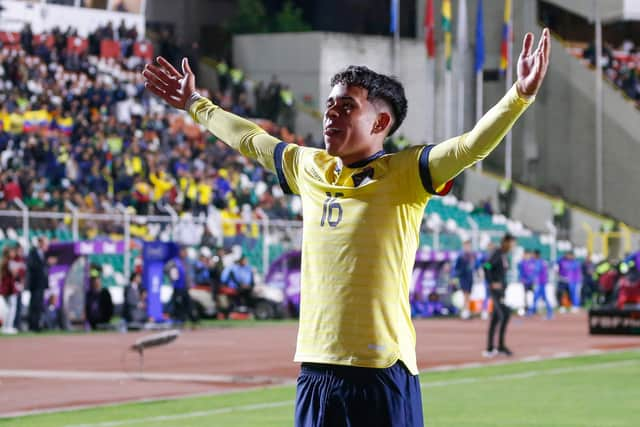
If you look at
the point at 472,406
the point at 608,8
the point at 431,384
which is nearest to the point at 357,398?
the point at 472,406

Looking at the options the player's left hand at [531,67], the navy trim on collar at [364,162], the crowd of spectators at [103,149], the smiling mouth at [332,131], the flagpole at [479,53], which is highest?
the flagpole at [479,53]

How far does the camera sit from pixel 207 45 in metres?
60.2

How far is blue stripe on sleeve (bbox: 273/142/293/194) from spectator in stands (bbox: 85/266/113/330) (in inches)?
919

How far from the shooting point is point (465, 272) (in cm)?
3794

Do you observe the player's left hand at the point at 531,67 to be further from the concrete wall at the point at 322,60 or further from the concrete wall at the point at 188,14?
the concrete wall at the point at 188,14

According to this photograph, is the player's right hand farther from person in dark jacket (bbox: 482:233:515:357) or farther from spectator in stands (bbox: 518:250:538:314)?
spectator in stands (bbox: 518:250:538:314)

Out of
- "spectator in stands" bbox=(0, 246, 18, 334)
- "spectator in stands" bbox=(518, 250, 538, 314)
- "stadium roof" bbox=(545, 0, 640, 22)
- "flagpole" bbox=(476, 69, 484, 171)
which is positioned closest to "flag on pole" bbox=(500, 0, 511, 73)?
"flagpole" bbox=(476, 69, 484, 171)

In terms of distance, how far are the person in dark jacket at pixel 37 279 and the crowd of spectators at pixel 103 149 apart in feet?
10.5

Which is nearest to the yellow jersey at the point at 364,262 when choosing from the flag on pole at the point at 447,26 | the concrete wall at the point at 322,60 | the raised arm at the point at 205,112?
the raised arm at the point at 205,112

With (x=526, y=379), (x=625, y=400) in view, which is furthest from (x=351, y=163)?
(x=526, y=379)

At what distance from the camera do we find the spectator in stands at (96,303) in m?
29.4

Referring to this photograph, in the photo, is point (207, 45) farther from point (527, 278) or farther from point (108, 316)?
point (108, 316)

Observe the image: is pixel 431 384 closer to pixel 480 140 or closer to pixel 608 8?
pixel 480 140

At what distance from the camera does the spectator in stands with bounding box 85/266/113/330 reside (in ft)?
96.4
